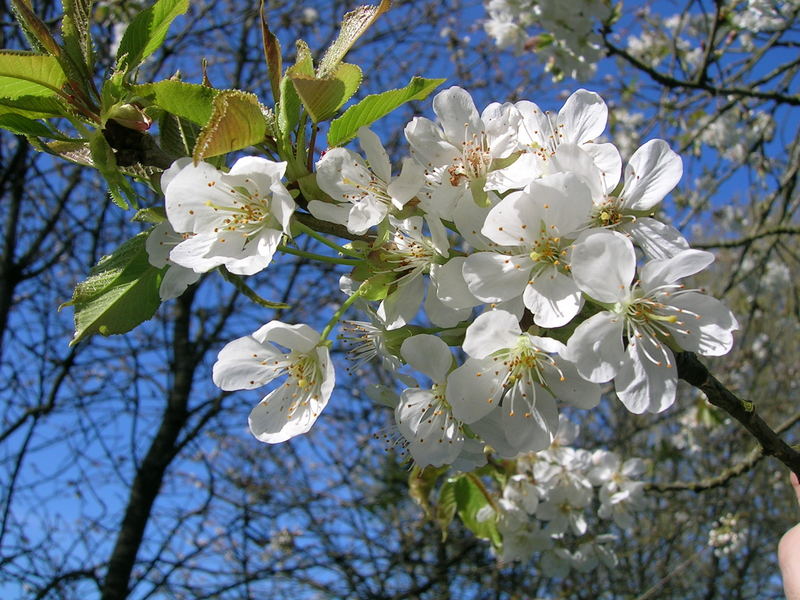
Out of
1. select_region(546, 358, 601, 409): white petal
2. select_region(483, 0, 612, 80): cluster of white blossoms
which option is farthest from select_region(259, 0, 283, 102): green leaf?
select_region(483, 0, 612, 80): cluster of white blossoms

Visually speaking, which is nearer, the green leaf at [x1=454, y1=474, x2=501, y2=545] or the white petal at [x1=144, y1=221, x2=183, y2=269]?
the white petal at [x1=144, y1=221, x2=183, y2=269]

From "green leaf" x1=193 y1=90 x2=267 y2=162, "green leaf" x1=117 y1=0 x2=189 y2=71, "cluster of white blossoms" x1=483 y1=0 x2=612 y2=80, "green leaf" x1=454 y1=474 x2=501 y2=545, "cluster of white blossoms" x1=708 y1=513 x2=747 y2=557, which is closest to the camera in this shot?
"green leaf" x1=193 y1=90 x2=267 y2=162

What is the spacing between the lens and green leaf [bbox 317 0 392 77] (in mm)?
910

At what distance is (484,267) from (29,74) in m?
0.67

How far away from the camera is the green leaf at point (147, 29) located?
0.98 m

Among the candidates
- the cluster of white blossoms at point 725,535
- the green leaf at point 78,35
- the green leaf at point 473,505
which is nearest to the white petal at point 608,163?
the green leaf at point 78,35

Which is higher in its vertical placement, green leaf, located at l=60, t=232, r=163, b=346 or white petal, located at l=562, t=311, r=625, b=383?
green leaf, located at l=60, t=232, r=163, b=346

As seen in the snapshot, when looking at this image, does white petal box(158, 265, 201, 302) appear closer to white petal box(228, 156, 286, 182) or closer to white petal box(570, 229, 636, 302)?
white petal box(228, 156, 286, 182)

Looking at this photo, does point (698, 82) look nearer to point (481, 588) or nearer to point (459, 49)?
A: point (459, 49)

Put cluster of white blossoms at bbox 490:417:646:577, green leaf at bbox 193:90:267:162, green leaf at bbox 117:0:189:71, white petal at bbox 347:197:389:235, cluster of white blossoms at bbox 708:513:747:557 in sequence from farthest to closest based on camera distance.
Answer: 1. cluster of white blossoms at bbox 708:513:747:557
2. cluster of white blossoms at bbox 490:417:646:577
3. green leaf at bbox 117:0:189:71
4. white petal at bbox 347:197:389:235
5. green leaf at bbox 193:90:267:162

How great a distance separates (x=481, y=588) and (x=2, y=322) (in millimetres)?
3697

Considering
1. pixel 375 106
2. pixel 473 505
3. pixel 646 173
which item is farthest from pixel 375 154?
pixel 473 505

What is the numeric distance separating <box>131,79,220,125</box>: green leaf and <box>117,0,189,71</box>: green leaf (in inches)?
5.6

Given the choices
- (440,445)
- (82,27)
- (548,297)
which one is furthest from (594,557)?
(82,27)
